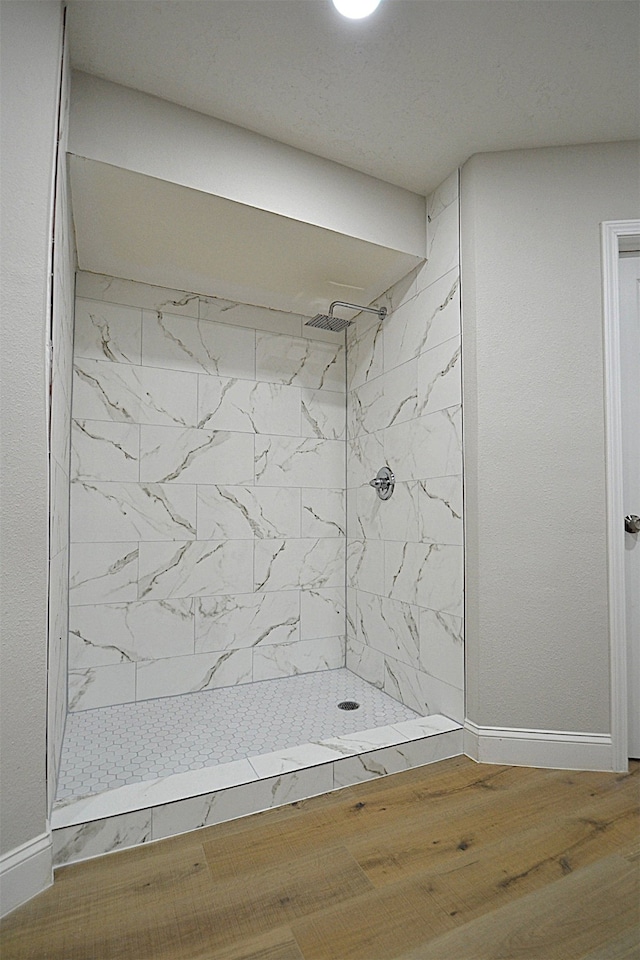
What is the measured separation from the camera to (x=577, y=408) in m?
2.09

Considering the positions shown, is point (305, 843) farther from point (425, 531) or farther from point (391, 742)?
point (425, 531)

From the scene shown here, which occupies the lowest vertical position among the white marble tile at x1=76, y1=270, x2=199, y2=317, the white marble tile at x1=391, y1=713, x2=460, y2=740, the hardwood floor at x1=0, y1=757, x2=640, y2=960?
the hardwood floor at x1=0, y1=757, x2=640, y2=960

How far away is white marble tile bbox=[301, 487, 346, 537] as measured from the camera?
9.87ft

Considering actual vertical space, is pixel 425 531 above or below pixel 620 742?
above

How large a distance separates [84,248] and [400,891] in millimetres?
2642

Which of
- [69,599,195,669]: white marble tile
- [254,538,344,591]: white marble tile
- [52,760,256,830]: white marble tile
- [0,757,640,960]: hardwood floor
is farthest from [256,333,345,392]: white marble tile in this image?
[0,757,640,960]: hardwood floor

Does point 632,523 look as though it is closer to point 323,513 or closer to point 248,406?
point 323,513

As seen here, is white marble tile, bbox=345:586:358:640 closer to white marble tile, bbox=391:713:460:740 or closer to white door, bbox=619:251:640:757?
white marble tile, bbox=391:713:460:740

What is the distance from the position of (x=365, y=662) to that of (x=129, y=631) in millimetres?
1235

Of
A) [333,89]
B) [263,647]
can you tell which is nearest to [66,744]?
[263,647]

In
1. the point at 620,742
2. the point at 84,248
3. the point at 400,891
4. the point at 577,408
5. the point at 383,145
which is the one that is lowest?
the point at 400,891

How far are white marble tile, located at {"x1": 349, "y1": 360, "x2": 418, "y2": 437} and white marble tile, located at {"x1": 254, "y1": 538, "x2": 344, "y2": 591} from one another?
69cm

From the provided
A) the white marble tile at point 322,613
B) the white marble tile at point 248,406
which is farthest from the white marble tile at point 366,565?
the white marble tile at point 248,406

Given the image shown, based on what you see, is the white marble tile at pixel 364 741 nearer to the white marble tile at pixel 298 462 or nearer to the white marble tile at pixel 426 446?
the white marble tile at pixel 426 446
